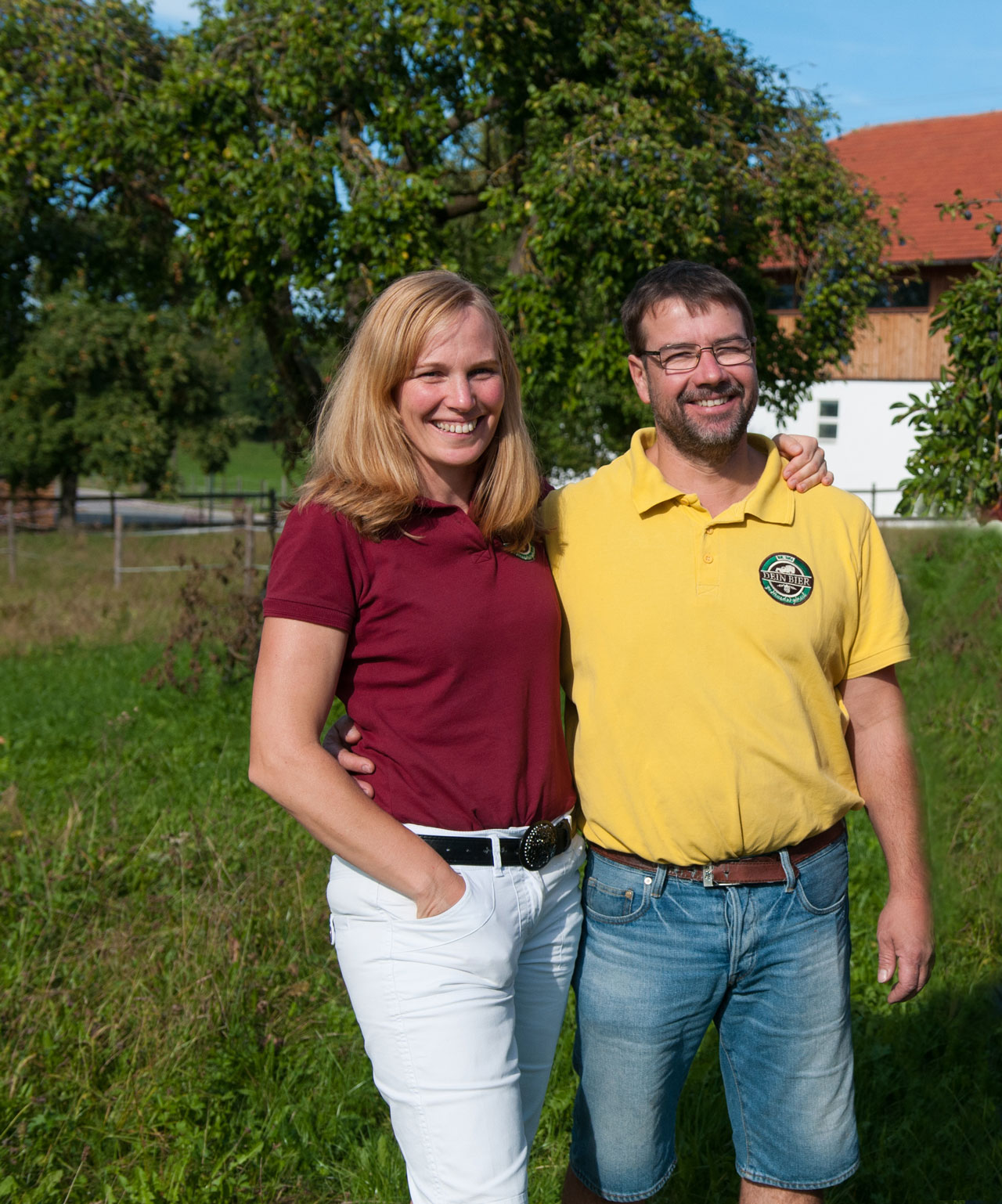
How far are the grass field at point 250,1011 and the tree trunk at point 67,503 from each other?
18419 millimetres

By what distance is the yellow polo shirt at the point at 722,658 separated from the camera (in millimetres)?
2180

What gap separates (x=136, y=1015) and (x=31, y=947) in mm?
738

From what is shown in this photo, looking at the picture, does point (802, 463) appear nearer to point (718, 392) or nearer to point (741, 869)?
point (718, 392)

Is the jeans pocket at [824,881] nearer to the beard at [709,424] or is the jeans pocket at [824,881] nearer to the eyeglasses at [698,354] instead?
the beard at [709,424]

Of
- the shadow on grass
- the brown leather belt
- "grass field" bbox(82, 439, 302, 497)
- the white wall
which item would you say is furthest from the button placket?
"grass field" bbox(82, 439, 302, 497)

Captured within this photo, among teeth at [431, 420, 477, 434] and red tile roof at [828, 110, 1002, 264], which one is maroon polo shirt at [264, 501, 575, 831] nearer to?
teeth at [431, 420, 477, 434]

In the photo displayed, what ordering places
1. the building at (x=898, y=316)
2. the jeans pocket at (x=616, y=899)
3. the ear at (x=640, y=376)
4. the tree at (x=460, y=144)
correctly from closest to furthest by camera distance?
the jeans pocket at (x=616, y=899) < the ear at (x=640, y=376) < the tree at (x=460, y=144) < the building at (x=898, y=316)

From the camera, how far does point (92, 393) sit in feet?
85.7

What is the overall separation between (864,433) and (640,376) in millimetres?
24739

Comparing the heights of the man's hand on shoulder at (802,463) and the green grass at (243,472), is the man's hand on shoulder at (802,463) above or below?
above

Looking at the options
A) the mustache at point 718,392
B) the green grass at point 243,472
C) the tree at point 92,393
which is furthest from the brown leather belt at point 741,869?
the green grass at point 243,472

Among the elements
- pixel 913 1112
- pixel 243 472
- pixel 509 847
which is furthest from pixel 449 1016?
pixel 243 472

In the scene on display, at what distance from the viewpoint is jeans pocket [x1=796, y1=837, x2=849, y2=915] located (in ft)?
7.31

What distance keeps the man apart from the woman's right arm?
0.48 metres
